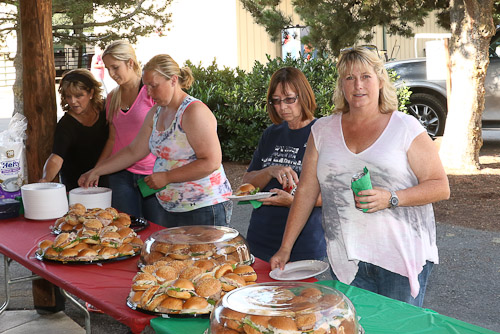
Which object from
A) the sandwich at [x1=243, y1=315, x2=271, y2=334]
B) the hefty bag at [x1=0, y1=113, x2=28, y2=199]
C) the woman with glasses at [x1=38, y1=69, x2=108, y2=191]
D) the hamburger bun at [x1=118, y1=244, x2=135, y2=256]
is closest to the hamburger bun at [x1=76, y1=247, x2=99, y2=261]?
the hamburger bun at [x1=118, y1=244, x2=135, y2=256]

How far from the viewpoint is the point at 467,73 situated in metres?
8.89

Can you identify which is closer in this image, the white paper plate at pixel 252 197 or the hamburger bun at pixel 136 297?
the hamburger bun at pixel 136 297

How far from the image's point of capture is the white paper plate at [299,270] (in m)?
2.78

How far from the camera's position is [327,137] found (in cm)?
310

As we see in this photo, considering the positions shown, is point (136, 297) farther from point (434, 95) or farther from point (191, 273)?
point (434, 95)

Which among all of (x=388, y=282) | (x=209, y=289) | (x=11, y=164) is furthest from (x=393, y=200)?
(x=11, y=164)

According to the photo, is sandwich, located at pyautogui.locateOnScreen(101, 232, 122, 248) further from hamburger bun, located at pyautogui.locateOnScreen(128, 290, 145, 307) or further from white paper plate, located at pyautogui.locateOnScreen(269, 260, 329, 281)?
white paper plate, located at pyautogui.locateOnScreen(269, 260, 329, 281)

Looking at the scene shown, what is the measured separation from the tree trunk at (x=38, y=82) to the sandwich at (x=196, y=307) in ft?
9.84

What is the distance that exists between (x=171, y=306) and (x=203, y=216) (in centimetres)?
155

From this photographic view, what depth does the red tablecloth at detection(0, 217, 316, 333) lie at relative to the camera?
2.54 metres

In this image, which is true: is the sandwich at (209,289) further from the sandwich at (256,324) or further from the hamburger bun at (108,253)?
the hamburger bun at (108,253)

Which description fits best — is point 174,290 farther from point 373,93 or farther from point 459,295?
point 459,295

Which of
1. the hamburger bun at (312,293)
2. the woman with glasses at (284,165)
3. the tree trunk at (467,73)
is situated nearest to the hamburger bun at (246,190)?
the woman with glasses at (284,165)

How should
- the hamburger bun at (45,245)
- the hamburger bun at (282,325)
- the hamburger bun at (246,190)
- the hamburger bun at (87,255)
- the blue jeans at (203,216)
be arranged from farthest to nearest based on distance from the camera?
the blue jeans at (203,216)
the hamburger bun at (246,190)
the hamburger bun at (45,245)
the hamburger bun at (87,255)
the hamburger bun at (282,325)
